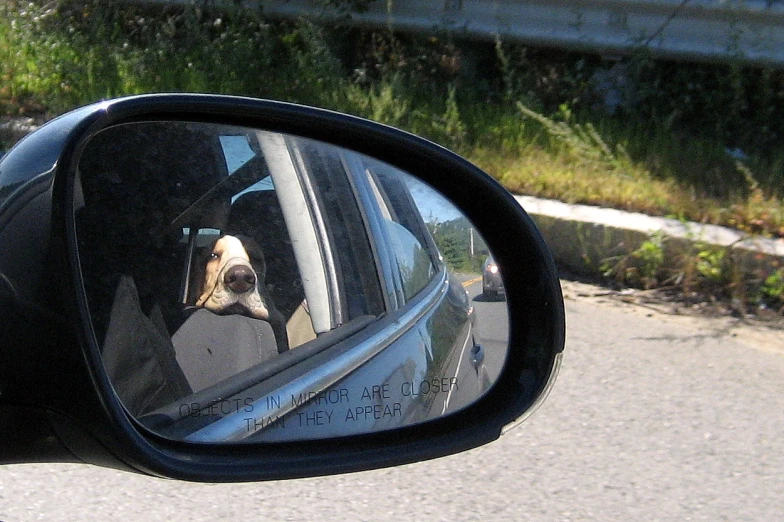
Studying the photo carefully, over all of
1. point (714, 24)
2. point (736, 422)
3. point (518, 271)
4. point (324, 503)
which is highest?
point (518, 271)

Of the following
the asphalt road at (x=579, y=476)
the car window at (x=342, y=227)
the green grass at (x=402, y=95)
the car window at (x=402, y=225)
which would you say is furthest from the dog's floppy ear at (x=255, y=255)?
the green grass at (x=402, y=95)

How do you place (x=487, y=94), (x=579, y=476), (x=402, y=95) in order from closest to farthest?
(x=579, y=476)
(x=402, y=95)
(x=487, y=94)

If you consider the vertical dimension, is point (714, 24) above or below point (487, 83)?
above

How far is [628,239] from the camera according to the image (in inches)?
213

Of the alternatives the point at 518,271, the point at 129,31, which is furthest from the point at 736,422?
the point at 129,31

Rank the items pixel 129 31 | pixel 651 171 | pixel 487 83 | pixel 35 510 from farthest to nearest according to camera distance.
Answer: pixel 129 31
pixel 487 83
pixel 651 171
pixel 35 510

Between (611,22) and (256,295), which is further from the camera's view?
(611,22)

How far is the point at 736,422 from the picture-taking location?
382 centimetres

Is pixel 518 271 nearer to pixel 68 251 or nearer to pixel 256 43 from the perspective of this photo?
pixel 68 251

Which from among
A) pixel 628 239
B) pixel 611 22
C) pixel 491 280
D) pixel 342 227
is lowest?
pixel 628 239

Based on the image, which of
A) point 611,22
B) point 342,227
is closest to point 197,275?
point 342,227

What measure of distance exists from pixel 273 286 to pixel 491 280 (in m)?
0.54

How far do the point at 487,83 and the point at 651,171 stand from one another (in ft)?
6.58

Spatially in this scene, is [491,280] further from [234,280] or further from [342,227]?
[234,280]
